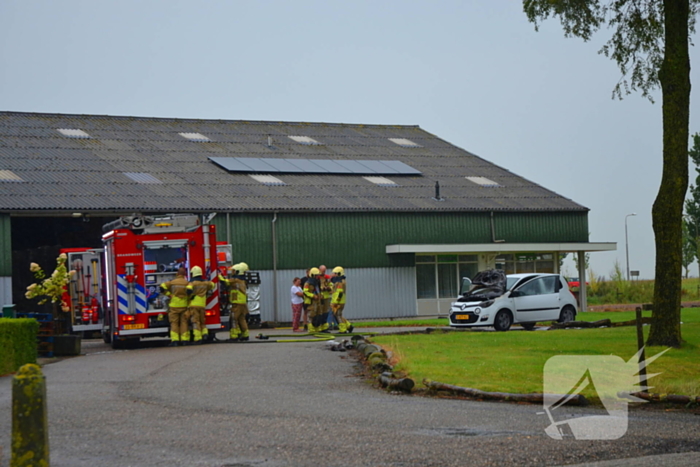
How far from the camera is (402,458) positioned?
26.6ft

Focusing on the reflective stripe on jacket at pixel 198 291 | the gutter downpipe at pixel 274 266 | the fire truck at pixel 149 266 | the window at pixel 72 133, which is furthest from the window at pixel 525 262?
the reflective stripe on jacket at pixel 198 291

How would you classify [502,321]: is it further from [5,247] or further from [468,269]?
[5,247]

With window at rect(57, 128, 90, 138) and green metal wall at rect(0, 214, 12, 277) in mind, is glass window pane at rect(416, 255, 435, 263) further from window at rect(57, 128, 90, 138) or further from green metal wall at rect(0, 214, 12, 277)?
green metal wall at rect(0, 214, 12, 277)

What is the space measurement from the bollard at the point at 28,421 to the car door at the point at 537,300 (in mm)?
21698

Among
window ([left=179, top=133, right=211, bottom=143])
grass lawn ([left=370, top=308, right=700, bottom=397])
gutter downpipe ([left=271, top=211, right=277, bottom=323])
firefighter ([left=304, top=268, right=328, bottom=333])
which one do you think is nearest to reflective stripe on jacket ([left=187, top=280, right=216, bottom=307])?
grass lawn ([left=370, top=308, right=700, bottom=397])

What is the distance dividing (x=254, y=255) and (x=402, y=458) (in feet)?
95.0

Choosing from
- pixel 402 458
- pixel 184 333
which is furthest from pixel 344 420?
pixel 184 333

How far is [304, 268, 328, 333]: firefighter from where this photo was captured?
26516 mm

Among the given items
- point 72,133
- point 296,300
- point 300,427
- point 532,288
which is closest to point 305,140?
point 72,133

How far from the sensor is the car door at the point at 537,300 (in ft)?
89.2

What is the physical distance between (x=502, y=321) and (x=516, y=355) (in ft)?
32.7

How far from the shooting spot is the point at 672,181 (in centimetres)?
1762

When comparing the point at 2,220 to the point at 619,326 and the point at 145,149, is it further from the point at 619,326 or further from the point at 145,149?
the point at 619,326

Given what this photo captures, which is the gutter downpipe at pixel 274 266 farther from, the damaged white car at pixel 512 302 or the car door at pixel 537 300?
the car door at pixel 537 300
